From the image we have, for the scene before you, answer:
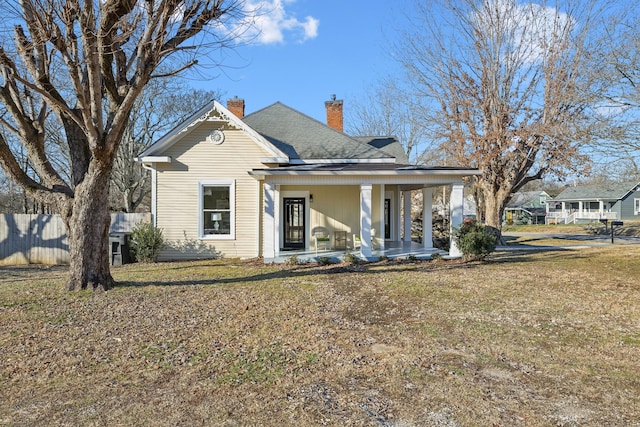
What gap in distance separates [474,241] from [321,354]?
9105 mm

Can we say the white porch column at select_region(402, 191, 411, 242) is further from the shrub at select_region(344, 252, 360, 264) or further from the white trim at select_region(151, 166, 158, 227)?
the white trim at select_region(151, 166, 158, 227)

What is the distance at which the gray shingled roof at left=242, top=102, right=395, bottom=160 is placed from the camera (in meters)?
15.2

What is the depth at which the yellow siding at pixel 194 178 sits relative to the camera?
45.9 ft

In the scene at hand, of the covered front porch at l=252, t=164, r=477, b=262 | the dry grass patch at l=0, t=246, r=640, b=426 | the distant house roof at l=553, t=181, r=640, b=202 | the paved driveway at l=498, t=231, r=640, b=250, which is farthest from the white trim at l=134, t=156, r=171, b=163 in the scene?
the distant house roof at l=553, t=181, r=640, b=202

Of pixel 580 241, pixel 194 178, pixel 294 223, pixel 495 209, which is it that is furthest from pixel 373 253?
pixel 580 241

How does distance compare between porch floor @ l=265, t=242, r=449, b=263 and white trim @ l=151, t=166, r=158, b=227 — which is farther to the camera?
white trim @ l=151, t=166, r=158, b=227

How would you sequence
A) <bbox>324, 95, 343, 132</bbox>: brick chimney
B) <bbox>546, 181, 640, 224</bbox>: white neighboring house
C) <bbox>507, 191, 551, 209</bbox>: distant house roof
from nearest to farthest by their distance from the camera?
<bbox>324, 95, 343, 132</bbox>: brick chimney, <bbox>546, 181, 640, 224</bbox>: white neighboring house, <bbox>507, 191, 551, 209</bbox>: distant house roof

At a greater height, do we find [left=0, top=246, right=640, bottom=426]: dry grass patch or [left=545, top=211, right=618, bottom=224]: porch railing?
[left=545, top=211, right=618, bottom=224]: porch railing

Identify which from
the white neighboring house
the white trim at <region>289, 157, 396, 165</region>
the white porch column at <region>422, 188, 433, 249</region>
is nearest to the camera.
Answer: the white trim at <region>289, 157, 396, 165</region>

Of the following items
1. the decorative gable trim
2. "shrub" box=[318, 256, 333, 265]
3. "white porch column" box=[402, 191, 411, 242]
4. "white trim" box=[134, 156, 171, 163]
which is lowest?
"shrub" box=[318, 256, 333, 265]

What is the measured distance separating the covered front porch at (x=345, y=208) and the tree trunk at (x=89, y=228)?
5126 mm

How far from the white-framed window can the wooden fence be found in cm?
464

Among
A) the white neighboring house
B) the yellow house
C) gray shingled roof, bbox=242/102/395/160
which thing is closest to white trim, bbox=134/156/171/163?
the yellow house

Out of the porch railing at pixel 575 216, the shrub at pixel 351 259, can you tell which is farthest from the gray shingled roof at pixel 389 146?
the porch railing at pixel 575 216
